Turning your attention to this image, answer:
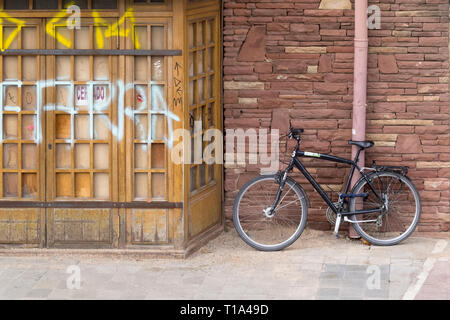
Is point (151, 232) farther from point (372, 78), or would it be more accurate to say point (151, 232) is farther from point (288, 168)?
point (372, 78)

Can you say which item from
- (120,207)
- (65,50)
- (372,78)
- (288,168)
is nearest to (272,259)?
(288,168)

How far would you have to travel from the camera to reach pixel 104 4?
9469 millimetres

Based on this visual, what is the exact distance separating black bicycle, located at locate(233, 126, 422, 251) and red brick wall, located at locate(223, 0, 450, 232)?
0.89 feet

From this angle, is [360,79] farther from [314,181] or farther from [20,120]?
[20,120]

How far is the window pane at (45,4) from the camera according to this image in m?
9.48

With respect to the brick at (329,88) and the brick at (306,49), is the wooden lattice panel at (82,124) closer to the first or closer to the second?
the brick at (306,49)

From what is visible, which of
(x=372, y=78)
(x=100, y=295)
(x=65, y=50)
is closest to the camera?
(x=100, y=295)

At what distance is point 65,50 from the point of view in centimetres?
947

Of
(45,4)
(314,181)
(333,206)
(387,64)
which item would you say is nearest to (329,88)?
(387,64)

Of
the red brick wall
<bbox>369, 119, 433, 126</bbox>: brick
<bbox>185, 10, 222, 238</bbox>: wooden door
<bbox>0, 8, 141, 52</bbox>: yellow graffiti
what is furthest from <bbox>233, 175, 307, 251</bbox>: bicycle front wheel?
<bbox>0, 8, 141, 52</bbox>: yellow graffiti

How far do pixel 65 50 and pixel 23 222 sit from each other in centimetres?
170

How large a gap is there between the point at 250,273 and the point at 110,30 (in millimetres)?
2624

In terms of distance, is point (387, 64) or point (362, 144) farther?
point (387, 64)

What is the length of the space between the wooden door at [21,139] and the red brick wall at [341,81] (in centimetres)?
196
